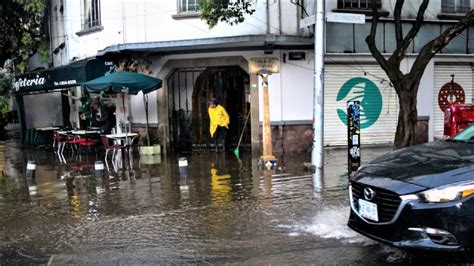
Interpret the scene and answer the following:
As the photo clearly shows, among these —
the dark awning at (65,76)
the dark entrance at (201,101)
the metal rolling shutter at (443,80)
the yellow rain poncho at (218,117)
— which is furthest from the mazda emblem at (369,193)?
the metal rolling shutter at (443,80)

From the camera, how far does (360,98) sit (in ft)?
50.9

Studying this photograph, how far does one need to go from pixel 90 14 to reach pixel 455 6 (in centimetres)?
1170

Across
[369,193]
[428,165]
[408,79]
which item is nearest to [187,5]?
[408,79]

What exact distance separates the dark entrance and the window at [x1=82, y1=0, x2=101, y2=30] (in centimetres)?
339

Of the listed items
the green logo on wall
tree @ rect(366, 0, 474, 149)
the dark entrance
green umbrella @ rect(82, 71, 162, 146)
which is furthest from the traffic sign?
green umbrella @ rect(82, 71, 162, 146)

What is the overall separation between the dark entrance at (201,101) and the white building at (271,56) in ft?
0.10

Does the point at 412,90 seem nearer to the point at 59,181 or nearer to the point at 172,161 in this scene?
the point at 172,161

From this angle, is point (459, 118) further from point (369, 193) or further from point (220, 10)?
point (369, 193)

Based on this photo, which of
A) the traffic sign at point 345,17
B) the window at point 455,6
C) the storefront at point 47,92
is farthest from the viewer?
the window at point 455,6

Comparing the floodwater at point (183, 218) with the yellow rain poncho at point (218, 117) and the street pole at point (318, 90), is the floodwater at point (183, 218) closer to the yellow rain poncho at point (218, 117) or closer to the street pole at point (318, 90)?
the street pole at point (318, 90)

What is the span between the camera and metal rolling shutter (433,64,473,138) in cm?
1605

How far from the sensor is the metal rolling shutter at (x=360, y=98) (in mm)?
15305

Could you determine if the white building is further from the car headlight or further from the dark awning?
the car headlight

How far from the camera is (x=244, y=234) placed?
6316 mm
